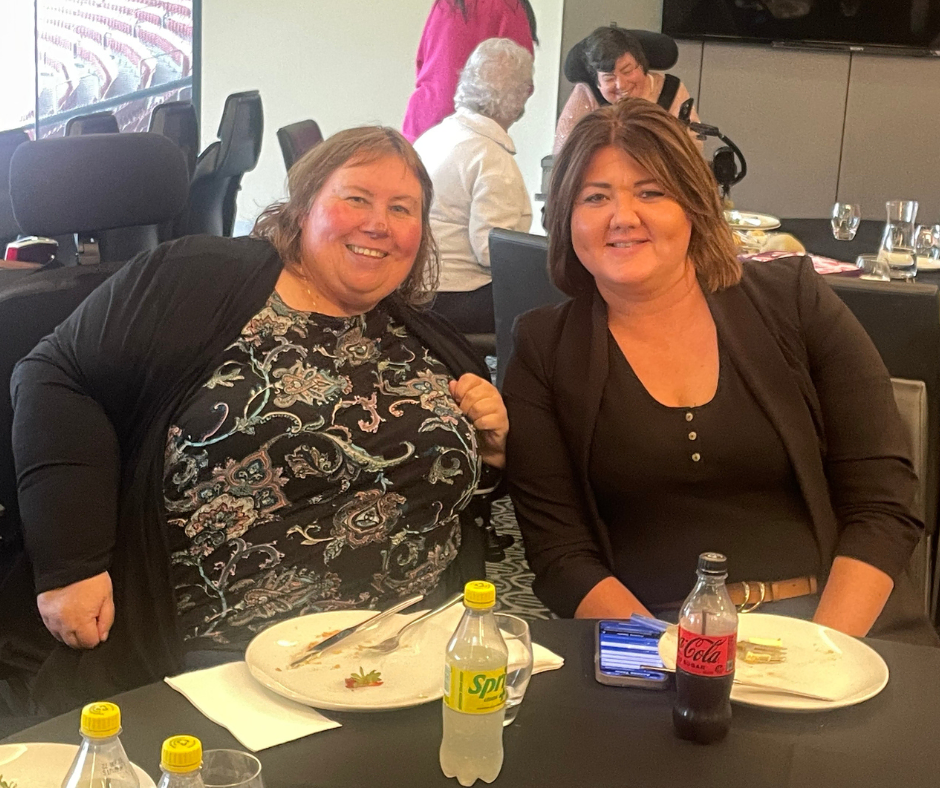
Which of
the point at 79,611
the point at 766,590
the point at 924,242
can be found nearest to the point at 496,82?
the point at 924,242

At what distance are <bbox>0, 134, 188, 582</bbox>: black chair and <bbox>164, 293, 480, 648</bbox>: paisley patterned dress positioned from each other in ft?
1.11

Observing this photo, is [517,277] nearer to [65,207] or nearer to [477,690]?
[65,207]

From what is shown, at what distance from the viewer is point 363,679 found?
1221 mm

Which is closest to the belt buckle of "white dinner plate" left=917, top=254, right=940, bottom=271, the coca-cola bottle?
the coca-cola bottle

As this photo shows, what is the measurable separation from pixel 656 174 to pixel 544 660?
0.88 metres

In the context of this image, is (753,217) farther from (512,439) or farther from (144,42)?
(144,42)

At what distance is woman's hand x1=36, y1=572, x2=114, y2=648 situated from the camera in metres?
1.61

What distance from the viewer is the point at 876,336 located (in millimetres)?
2035

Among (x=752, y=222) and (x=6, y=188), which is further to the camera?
(x=752, y=222)

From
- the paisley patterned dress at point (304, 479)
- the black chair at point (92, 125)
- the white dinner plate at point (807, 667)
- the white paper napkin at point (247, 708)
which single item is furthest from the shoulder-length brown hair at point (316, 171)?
the black chair at point (92, 125)

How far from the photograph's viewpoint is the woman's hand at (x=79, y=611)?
1605mm

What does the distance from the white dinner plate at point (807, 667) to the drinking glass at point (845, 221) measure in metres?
2.43

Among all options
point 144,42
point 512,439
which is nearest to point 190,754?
point 512,439

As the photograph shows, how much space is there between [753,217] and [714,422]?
2197 mm
